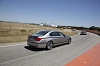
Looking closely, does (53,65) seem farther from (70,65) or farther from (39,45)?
(39,45)

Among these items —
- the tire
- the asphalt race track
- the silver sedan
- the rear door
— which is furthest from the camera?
the rear door

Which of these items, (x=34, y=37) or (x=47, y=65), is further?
(x=34, y=37)

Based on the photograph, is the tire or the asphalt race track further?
the tire

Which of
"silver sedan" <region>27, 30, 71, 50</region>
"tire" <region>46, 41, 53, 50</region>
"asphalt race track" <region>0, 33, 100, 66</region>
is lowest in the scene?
"asphalt race track" <region>0, 33, 100, 66</region>

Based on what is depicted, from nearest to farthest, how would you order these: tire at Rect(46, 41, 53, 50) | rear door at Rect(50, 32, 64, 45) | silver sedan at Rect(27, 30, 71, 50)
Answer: silver sedan at Rect(27, 30, 71, 50) < tire at Rect(46, 41, 53, 50) < rear door at Rect(50, 32, 64, 45)

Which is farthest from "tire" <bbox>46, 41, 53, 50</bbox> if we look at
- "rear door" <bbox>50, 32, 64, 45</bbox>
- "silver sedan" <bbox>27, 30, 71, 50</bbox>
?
"rear door" <bbox>50, 32, 64, 45</bbox>

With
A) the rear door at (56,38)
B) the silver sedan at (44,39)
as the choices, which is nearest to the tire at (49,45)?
the silver sedan at (44,39)

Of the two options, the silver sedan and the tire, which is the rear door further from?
the tire

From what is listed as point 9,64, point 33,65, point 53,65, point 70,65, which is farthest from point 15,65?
point 70,65

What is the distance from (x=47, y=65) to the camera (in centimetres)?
488

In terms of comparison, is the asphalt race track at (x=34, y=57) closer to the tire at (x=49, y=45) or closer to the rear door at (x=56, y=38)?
the tire at (x=49, y=45)

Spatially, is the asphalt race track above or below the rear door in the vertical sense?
below

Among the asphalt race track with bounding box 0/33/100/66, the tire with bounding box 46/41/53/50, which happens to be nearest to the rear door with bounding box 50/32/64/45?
the tire with bounding box 46/41/53/50

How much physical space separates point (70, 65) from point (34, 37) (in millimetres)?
3797
